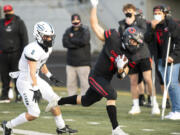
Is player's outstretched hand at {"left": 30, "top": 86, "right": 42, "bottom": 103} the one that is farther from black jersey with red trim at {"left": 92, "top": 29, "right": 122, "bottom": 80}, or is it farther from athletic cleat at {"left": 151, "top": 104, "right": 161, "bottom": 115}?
athletic cleat at {"left": 151, "top": 104, "right": 161, "bottom": 115}

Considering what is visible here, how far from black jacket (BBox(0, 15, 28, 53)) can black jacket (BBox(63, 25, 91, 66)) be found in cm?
90

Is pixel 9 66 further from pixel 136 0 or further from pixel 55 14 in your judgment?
pixel 55 14

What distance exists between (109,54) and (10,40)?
468 centimetres

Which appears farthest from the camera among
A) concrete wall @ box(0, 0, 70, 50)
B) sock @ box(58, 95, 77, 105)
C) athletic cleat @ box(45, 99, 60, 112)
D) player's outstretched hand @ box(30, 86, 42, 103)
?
concrete wall @ box(0, 0, 70, 50)

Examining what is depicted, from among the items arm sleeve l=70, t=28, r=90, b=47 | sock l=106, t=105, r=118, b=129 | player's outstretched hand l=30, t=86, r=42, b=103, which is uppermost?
arm sleeve l=70, t=28, r=90, b=47

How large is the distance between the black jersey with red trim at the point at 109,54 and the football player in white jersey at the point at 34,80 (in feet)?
2.43

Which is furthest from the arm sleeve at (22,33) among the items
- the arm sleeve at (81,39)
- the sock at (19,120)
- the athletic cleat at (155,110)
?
the sock at (19,120)

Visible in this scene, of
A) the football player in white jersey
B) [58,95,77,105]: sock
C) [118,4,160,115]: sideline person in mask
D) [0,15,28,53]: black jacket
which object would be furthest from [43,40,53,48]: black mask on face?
[0,15,28,53]: black jacket

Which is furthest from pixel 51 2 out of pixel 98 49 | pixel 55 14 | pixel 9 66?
pixel 9 66

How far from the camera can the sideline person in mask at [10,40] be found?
12.7 m

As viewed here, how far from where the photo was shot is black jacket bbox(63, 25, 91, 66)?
12602 millimetres

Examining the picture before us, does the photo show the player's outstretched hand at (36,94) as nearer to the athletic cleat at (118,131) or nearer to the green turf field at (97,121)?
the green turf field at (97,121)

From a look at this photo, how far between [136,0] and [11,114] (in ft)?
76.1

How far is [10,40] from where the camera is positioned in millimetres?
12672
